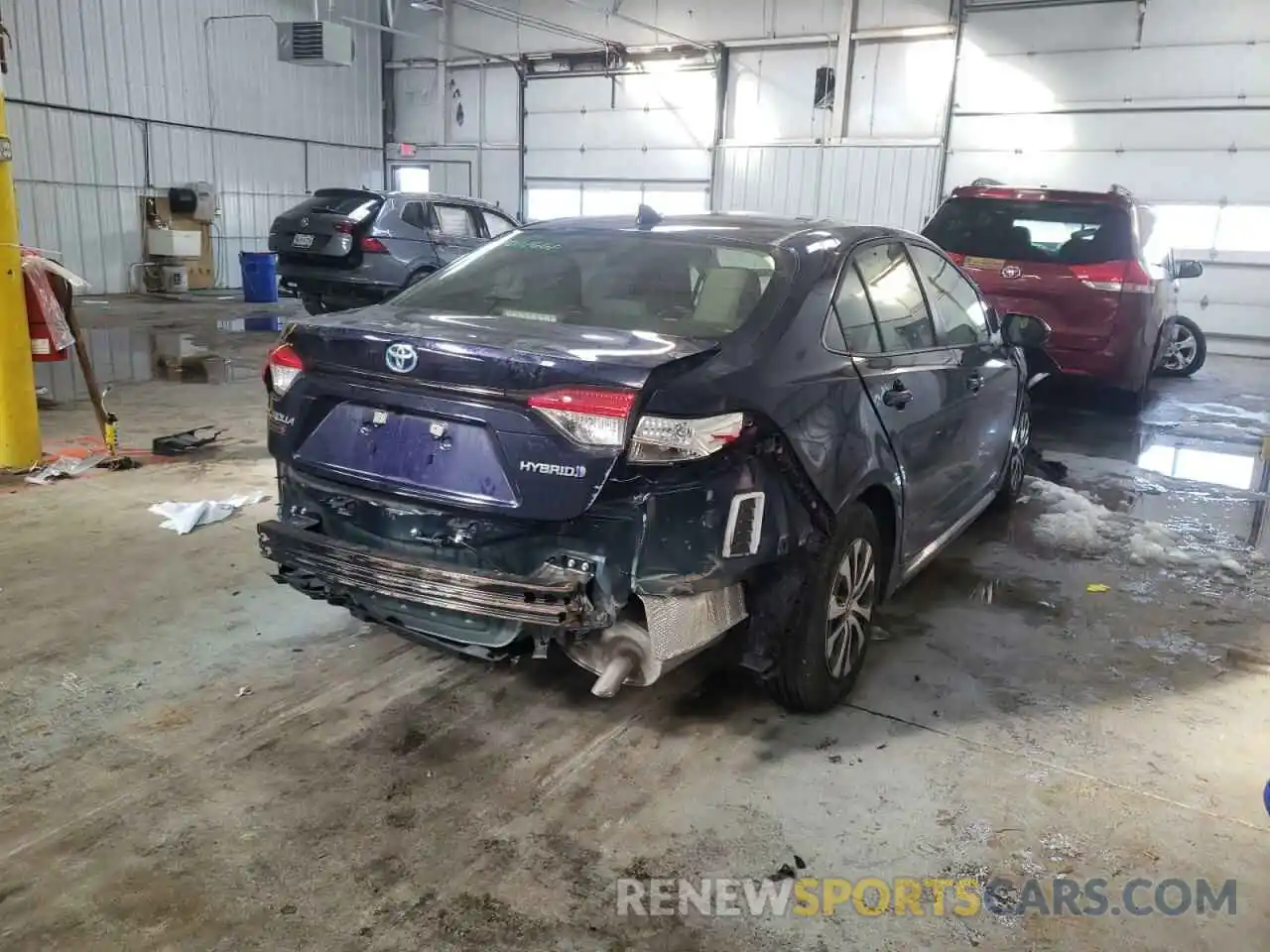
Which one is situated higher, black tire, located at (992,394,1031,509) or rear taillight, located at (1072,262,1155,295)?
rear taillight, located at (1072,262,1155,295)

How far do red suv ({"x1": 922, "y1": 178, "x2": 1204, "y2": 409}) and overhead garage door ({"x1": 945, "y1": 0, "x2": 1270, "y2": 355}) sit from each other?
23.0 feet

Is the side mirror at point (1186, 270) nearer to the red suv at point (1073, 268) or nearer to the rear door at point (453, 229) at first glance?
the red suv at point (1073, 268)

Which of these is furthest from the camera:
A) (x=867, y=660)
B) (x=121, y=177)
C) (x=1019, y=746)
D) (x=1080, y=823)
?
(x=121, y=177)

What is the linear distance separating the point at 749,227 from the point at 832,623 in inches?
54.7

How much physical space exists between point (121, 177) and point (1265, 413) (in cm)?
1653

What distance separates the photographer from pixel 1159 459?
276 inches

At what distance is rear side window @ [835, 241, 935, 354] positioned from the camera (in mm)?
3191

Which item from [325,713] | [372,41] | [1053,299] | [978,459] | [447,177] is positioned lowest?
[325,713]

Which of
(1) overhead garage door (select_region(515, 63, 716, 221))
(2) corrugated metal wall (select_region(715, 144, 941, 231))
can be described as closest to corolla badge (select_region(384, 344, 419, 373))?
(2) corrugated metal wall (select_region(715, 144, 941, 231))

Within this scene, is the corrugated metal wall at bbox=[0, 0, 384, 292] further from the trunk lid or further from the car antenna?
the trunk lid

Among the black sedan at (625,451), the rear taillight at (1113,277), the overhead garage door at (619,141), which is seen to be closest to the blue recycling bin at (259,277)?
the overhead garage door at (619,141)

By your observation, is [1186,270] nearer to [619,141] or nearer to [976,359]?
[976,359]

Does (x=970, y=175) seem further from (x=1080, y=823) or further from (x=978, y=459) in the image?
(x=1080, y=823)

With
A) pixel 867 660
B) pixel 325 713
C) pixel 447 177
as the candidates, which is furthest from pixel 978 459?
pixel 447 177
